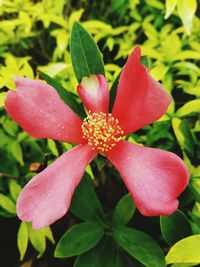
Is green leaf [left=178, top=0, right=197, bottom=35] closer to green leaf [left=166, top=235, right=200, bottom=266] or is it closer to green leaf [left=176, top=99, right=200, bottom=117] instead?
green leaf [left=176, top=99, right=200, bottom=117]

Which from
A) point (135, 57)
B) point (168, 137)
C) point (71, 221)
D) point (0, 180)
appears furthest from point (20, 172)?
point (135, 57)

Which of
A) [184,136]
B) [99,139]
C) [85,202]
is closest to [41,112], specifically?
[99,139]

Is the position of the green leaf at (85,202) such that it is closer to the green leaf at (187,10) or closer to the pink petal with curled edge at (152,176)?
the pink petal with curled edge at (152,176)

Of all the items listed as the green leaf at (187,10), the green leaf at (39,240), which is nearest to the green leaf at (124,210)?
the green leaf at (39,240)

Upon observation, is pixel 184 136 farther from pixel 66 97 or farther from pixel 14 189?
pixel 14 189

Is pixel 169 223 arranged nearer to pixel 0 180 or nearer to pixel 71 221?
pixel 71 221

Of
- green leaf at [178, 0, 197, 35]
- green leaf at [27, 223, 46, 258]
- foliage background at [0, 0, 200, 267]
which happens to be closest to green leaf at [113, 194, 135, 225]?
foliage background at [0, 0, 200, 267]
